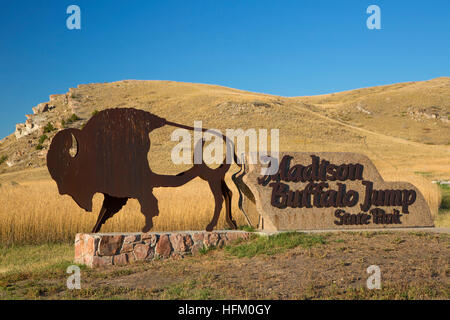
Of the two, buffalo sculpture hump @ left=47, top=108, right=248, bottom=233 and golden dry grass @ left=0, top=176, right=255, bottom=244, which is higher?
buffalo sculpture hump @ left=47, top=108, right=248, bottom=233

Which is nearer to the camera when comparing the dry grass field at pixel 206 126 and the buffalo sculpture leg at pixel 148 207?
the buffalo sculpture leg at pixel 148 207

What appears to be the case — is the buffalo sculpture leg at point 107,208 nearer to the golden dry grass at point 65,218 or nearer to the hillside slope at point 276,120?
the golden dry grass at point 65,218

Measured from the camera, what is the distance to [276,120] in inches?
2025

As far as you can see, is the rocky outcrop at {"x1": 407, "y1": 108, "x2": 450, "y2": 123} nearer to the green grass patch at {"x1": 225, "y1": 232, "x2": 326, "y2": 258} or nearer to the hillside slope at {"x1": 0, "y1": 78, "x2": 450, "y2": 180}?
the hillside slope at {"x1": 0, "y1": 78, "x2": 450, "y2": 180}

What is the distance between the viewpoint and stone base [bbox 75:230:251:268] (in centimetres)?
931

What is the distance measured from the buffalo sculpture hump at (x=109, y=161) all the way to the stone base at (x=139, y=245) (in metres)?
0.35

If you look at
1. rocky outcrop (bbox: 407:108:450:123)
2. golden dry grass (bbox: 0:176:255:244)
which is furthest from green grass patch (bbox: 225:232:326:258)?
rocky outcrop (bbox: 407:108:450:123)

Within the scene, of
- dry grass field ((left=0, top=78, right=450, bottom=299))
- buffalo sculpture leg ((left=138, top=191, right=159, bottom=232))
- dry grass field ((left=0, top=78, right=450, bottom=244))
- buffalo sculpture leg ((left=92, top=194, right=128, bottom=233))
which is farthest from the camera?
dry grass field ((left=0, top=78, right=450, bottom=244))

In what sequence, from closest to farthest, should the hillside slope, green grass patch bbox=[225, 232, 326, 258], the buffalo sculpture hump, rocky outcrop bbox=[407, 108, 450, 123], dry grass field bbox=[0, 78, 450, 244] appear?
green grass patch bbox=[225, 232, 326, 258] → the buffalo sculpture hump → dry grass field bbox=[0, 78, 450, 244] → the hillside slope → rocky outcrop bbox=[407, 108, 450, 123]

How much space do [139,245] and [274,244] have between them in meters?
2.60

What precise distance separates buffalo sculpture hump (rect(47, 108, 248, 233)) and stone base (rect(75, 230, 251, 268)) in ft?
1.15

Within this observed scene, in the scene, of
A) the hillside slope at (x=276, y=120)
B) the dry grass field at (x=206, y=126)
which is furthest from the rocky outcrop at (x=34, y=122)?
the dry grass field at (x=206, y=126)

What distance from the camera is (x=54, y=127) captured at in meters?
61.5

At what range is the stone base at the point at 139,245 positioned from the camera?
367 inches
